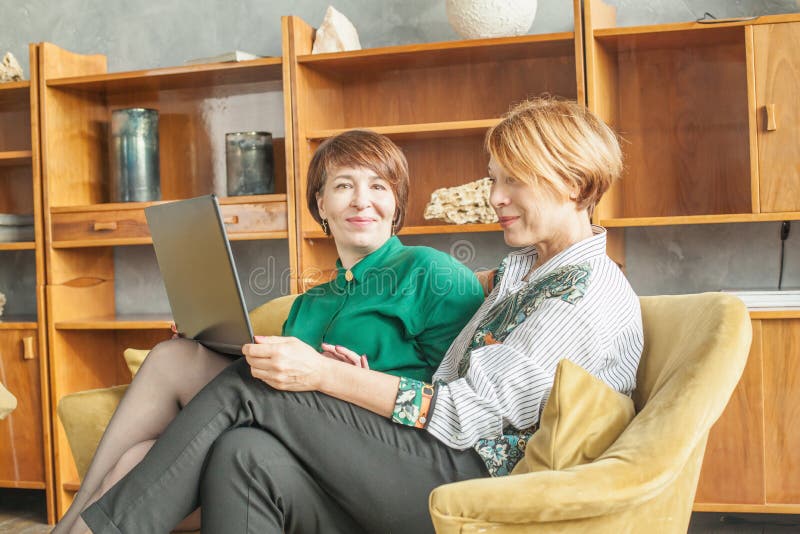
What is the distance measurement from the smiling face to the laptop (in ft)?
1.69

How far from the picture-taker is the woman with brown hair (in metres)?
1.71

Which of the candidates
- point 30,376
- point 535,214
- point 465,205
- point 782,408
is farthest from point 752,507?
point 30,376

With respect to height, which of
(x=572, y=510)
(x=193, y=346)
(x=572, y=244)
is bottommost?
(x=572, y=510)

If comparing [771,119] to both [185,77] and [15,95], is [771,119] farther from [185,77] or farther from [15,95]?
[15,95]

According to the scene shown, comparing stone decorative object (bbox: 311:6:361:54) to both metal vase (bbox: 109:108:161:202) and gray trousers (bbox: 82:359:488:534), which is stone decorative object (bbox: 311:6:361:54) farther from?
gray trousers (bbox: 82:359:488:534)

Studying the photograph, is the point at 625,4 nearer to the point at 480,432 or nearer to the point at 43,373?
the point at 480,432

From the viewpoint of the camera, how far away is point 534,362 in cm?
138

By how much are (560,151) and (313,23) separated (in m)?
1.88

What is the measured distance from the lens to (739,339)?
134cm

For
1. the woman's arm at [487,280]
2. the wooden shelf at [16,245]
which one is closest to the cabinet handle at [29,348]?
the wooden shelf at [16,245]

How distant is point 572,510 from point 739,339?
0.43 m

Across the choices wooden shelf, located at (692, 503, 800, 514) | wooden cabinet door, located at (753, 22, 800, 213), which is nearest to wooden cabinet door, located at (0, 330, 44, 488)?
wooden shelf, located at (692, 503, 800, 514)

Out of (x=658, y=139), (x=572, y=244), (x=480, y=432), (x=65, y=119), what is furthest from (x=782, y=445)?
(x=65, y=119)

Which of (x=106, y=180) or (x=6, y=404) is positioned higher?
(x=106, y=180)
